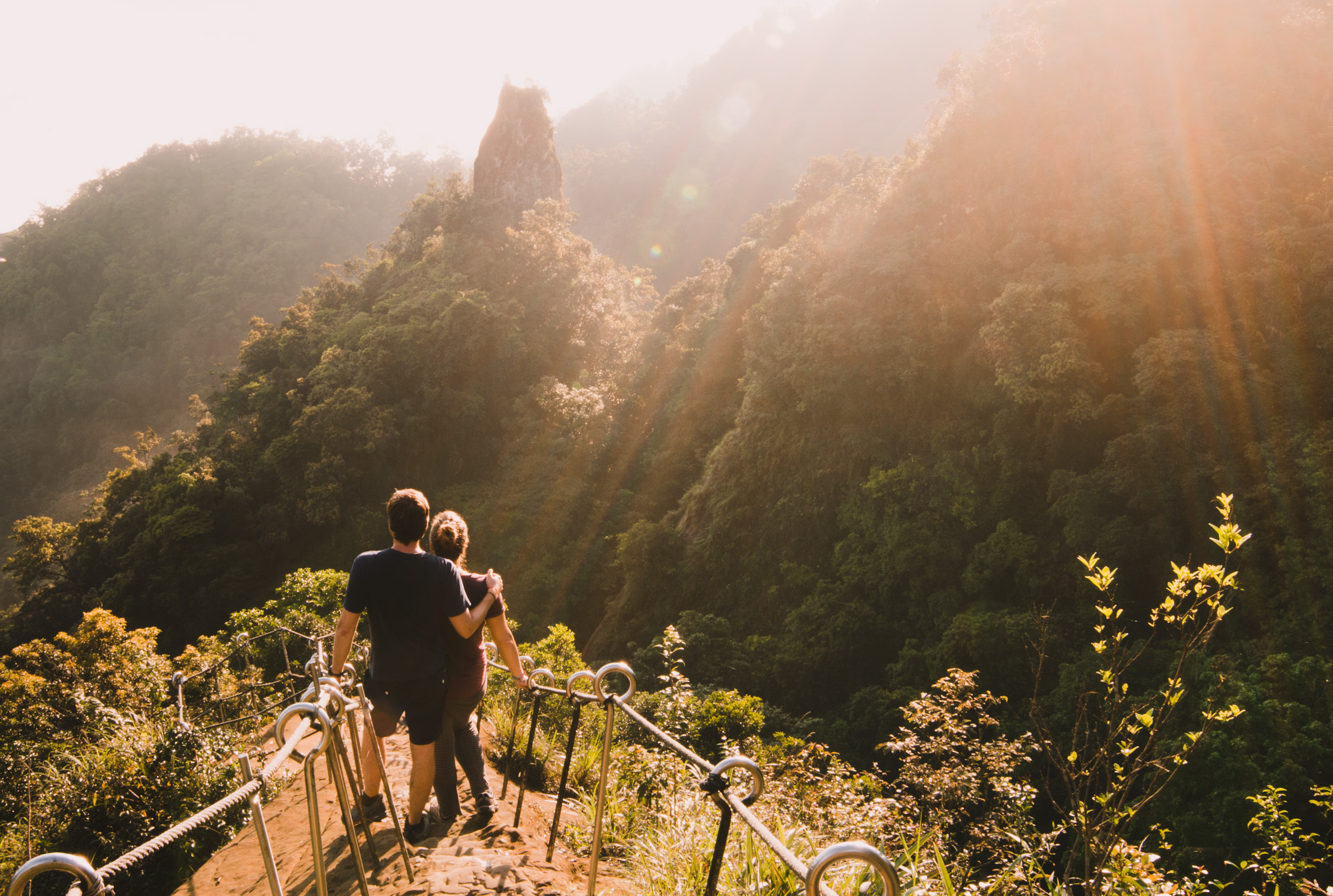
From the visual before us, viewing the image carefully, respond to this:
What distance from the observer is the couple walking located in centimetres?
275

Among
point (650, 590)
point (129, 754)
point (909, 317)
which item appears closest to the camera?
point (129, 754)

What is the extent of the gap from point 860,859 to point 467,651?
224 centimetres

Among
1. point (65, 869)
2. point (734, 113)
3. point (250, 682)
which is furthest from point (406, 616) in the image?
point (734, 113)

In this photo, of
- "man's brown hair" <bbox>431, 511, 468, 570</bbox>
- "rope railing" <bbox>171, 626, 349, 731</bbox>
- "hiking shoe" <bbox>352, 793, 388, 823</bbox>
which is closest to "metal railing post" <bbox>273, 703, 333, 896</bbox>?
"man's brown hair" <bbox>431, 511, 468, 570</bbox>

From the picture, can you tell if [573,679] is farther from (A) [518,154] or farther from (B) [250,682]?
(A) [518,154]

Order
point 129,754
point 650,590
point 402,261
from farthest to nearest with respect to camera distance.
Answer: point 402,261 → point 650,590 → point 129,754

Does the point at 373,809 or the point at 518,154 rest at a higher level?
the point at 518,154

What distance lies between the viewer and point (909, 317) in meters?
14.0

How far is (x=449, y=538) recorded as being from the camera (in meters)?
3.09

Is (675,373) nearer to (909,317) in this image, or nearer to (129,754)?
(909,317)

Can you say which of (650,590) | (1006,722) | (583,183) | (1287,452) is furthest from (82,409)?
(1287,452)

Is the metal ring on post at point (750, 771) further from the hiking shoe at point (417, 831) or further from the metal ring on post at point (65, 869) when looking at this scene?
the hiking shoe at point (417, 831)

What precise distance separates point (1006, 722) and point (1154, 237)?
8580mm

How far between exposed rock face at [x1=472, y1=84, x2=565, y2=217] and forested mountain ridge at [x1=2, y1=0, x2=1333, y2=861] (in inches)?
520
